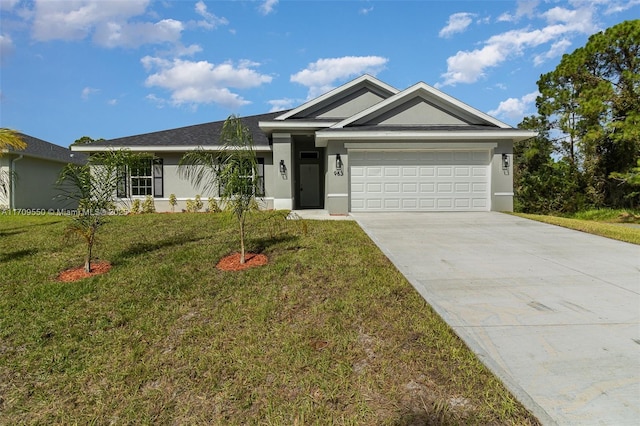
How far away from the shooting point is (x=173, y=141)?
1625 centimetres

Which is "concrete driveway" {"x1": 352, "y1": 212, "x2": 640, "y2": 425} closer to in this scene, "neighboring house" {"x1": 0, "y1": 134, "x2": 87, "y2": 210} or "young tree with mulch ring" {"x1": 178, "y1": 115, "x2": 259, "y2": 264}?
"young tree with mulch ring" {"x1": 178, "y1": 115, "x2": 259, "y2": 264}

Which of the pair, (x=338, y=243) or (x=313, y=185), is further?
(x=313, y=185)

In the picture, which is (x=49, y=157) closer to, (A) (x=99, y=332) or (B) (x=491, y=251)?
(A) (x=99, y=332)

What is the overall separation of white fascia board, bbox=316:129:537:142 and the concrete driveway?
16.8 ft

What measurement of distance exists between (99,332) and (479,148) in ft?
43.5

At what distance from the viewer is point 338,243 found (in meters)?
7.89

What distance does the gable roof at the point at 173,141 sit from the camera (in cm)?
1565

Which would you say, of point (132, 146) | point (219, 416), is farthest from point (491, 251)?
point (132, 146)

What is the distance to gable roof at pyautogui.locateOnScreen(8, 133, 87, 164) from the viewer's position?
18.4 meters

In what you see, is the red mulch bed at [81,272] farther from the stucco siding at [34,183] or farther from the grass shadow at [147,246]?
the stucco siding at [34,183]

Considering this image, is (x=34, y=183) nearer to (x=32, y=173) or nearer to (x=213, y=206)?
(x=32, y=173)

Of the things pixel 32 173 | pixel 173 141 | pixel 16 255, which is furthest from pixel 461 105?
pixel 32 173

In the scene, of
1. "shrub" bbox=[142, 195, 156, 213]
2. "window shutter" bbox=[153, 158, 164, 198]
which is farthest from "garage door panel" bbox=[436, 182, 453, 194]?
"shrub" bbox=[142, 195, 156, 213]

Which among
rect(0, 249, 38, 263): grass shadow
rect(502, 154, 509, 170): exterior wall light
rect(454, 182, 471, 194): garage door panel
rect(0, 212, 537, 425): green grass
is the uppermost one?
rect(502, 154, 509, 170): exterior wall light
